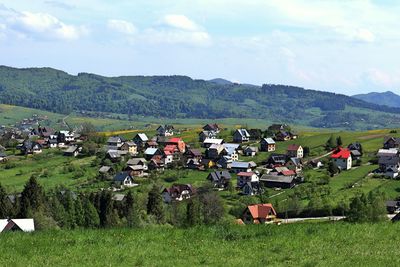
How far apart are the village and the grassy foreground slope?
48030 millimetres

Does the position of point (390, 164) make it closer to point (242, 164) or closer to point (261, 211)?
point (242, 164)

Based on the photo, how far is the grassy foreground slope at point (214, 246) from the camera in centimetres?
1145

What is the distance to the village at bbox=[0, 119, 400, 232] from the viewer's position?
9356 centimetres

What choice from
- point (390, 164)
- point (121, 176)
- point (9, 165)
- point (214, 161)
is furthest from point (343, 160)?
point (9, 165)

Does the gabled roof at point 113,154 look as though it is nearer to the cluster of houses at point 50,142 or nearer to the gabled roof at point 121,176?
the cluster of houses at point 50,142

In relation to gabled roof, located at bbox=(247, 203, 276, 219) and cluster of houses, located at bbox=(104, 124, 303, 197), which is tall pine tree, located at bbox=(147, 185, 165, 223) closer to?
gabled roof, located at bbox=(247, 203, 276, 219)

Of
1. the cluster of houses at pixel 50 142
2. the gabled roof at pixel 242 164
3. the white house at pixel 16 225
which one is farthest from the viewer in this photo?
the cluster of houses at pixel 50 142

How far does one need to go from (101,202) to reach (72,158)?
2436 inches

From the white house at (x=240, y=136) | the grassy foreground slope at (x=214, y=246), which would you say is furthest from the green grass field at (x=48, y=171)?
the grassy foreground slope at (x=214, y=246)

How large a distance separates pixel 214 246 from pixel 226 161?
104 m

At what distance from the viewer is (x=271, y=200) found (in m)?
84.8

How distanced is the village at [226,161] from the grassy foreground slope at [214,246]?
1891 inches

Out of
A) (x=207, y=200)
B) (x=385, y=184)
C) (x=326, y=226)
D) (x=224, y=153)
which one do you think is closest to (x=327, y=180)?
(x=385, y=184)

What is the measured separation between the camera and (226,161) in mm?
116438
